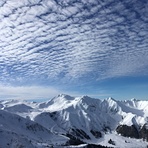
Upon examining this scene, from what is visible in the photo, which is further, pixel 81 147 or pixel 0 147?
pixel 81 147

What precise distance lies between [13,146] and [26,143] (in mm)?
9579

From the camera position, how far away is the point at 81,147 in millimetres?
196250

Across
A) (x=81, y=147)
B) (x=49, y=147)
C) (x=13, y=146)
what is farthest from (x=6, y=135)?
(x=81, y=147)

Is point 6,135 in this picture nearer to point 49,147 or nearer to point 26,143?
point 26,143

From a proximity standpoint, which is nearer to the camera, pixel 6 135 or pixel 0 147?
pixel 0 147

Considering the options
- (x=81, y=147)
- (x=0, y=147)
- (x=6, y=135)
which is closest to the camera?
(x=0, y=147)

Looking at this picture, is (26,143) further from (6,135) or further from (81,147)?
(81,147)

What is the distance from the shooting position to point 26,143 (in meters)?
165

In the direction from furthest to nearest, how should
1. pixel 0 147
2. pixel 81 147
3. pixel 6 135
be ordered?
1. pixel 81 147
2. pixel 6 135
3. pixel 0 147

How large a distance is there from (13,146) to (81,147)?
61478 millimetres

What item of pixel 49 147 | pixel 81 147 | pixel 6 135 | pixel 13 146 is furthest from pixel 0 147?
pixel 81 147

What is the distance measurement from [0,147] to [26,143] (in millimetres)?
18111

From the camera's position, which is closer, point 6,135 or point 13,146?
point 13,146

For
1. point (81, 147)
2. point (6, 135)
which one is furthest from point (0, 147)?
point (81, 147)
